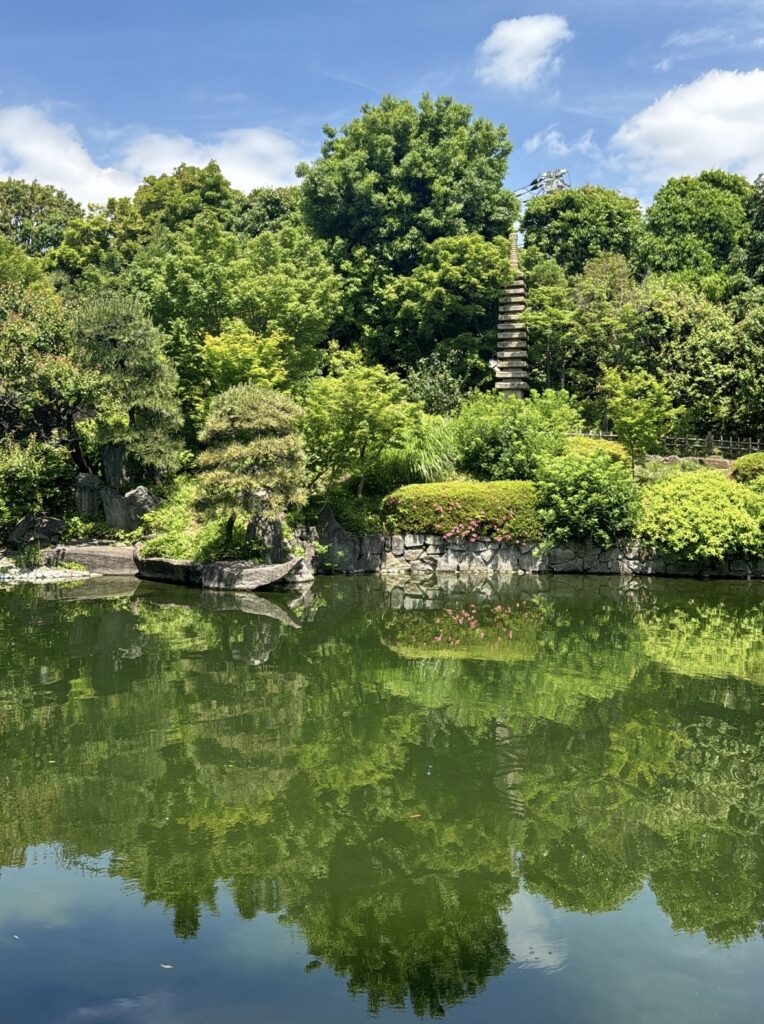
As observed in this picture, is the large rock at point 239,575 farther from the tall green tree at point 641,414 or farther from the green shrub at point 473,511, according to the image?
the tall green tree at point 641,414

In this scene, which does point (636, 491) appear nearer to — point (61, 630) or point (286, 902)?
point (61, 630)

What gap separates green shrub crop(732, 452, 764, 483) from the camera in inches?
770

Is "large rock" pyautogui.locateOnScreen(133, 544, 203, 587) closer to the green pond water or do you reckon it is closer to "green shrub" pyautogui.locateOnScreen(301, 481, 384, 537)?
"green shrub" pyautogui.locateOnScreen(301, 481, 384, 537)

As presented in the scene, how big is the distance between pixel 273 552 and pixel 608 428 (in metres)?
13.4

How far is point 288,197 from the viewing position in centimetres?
3522

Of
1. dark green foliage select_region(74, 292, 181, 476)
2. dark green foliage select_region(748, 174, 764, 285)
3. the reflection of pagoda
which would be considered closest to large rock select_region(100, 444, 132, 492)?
dark green foliage select_region(74, 292, 181, 476)

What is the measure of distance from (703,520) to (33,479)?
13.9 metres

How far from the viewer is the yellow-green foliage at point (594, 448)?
19812 millimetres

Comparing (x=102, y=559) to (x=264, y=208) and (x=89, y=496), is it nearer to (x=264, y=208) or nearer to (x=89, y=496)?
(x=89, y=496)

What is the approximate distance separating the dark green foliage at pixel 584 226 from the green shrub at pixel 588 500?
589 inches

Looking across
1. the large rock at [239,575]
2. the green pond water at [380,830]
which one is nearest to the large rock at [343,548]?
the large rock at [239,575]

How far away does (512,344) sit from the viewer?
23.2m

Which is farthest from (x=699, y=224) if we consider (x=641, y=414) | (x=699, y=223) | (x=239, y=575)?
(x=239, y=575)

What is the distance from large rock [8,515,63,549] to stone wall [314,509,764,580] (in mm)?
5619
